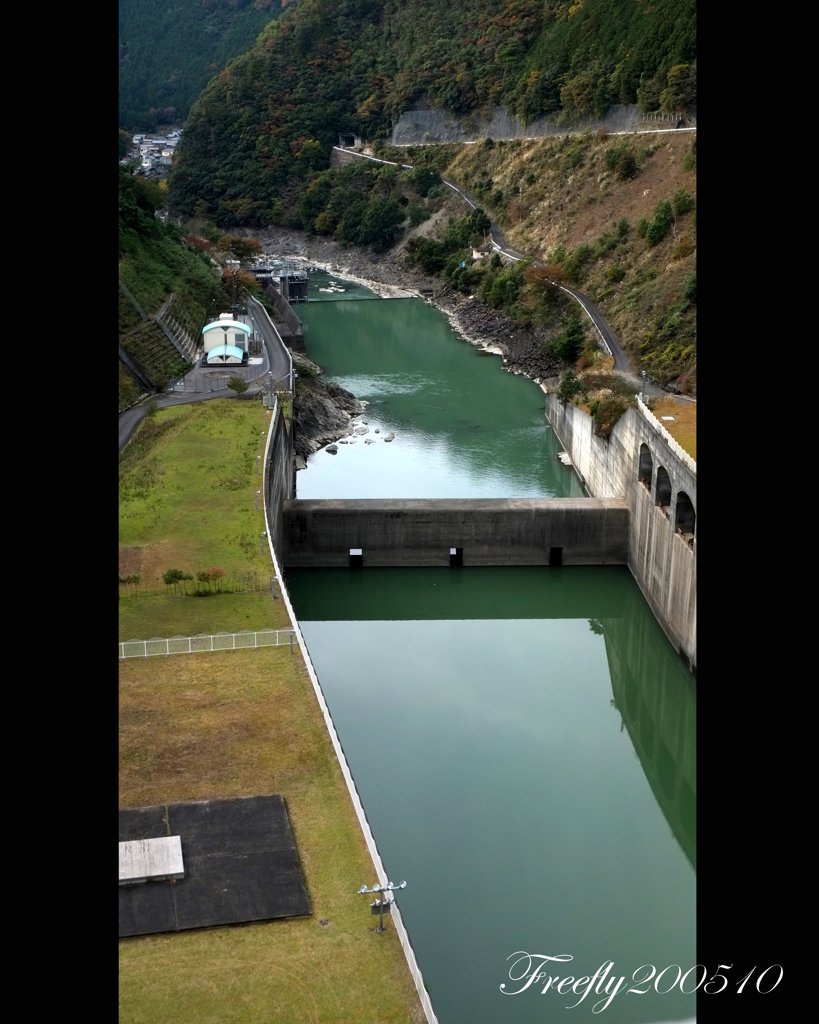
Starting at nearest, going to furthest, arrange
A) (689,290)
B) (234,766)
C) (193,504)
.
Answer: (234,766) < (193,504) < (689,290)

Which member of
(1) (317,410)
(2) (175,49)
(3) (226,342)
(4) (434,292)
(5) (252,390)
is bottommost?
(1) (317,410)

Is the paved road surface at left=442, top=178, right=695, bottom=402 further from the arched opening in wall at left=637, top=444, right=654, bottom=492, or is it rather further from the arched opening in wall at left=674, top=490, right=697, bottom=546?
the arched opening in wall at left=674, top=490, right=697, bottom=546

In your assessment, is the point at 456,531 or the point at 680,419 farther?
the point at 456,531

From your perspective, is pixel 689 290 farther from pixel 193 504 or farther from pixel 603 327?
pixel 193 504

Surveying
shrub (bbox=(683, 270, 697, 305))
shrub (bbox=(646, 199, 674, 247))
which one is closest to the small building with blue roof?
shrub (bbox=(683, 270, 697, 305))

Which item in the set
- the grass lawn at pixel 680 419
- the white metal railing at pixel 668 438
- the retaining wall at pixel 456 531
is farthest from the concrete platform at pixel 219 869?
the retaining wall at pixel 456 531

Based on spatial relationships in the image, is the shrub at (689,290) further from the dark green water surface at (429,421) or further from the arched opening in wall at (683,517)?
the arched opening in wall at (683,517)

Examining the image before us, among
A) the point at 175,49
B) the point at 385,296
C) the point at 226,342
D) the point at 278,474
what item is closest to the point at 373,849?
the point at 278,474
